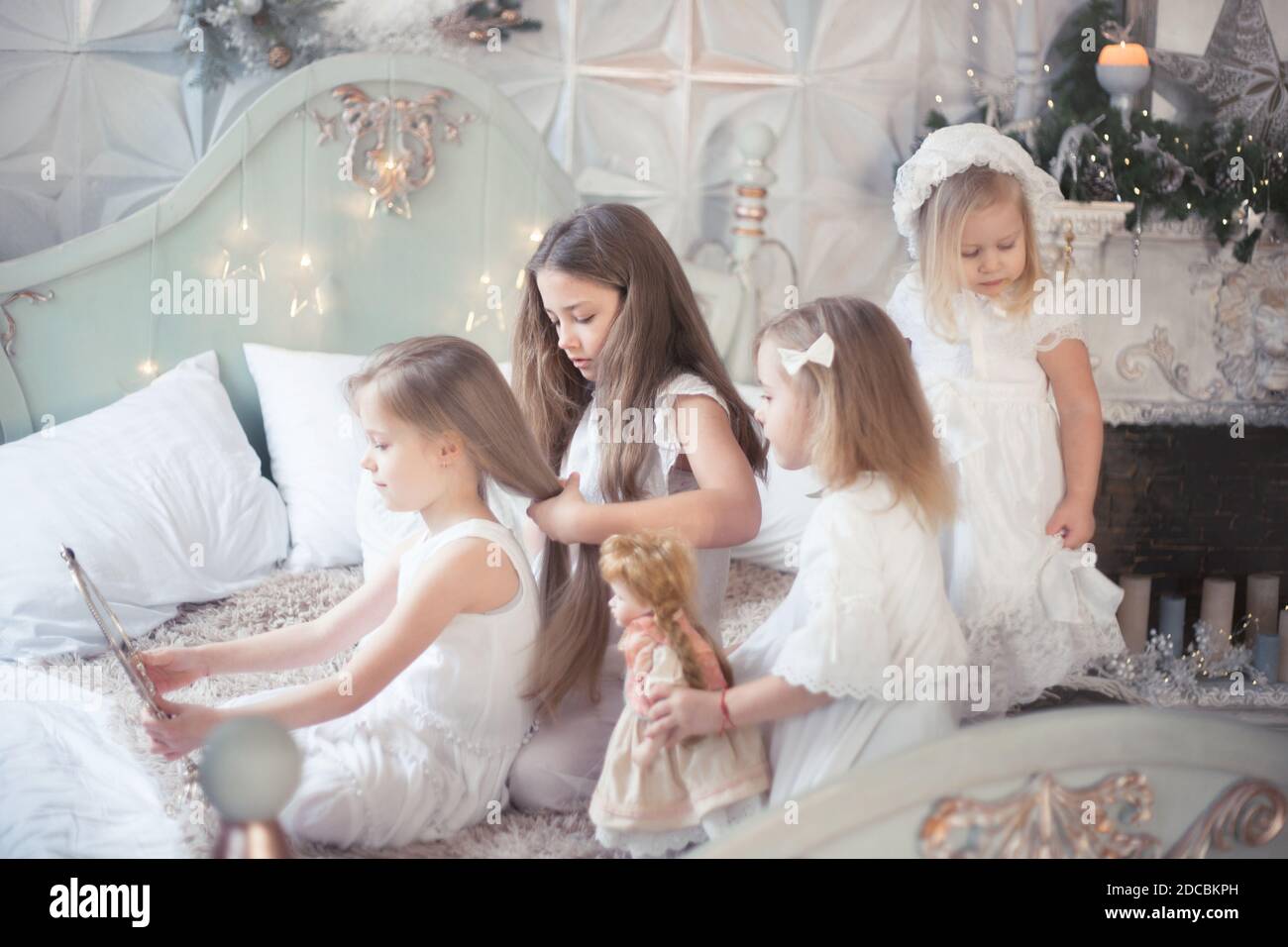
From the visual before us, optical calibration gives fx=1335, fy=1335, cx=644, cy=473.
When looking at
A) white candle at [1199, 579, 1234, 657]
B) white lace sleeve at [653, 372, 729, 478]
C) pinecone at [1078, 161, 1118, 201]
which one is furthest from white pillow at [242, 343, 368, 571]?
white candle at [1199, 579, 1234, 657]

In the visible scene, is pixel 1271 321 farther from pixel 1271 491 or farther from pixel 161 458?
pixel 161 458

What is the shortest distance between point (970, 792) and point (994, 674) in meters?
0.28

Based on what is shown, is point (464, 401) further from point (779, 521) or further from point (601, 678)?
point (779, 521)

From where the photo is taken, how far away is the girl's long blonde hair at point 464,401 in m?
1.36

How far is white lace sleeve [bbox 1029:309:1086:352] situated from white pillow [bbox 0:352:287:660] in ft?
3.41

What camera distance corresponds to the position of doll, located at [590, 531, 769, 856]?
1.22 metres

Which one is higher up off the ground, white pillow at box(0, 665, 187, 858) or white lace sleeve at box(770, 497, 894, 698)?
white lace sleeve at box(770, 497, 894, 698)

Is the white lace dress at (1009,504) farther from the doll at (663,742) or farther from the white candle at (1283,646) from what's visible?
the white candle at (1283,646)

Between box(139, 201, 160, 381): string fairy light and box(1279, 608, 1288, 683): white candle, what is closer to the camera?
box(139, 201, 160, 381): string fairy light

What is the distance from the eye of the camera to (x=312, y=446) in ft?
6.26

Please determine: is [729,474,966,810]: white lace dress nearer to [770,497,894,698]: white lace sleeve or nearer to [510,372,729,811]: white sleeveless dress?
[770,497,894,698]: white lace sleeve

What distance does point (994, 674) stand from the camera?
4.75 feet

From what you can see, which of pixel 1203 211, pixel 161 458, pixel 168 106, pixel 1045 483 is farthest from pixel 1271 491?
pixel 168 106

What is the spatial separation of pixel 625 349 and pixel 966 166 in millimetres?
423
